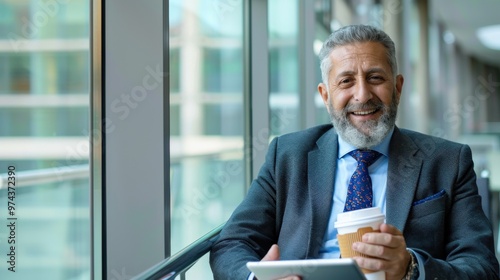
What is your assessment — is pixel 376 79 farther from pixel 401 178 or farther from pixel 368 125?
pixel 401 178

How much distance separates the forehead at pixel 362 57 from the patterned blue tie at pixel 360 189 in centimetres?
25

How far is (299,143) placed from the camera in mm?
1794

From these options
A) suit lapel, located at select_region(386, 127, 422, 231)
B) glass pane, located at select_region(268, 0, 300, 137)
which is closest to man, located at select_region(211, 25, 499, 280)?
suit lapel, located at select_region(386, 127, 422, 231)

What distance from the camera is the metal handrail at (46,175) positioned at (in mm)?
1541

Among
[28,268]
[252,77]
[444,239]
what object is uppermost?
[252,77]

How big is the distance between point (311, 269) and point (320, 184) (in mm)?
573

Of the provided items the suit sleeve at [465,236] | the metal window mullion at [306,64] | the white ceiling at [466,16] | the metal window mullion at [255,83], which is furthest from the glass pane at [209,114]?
the white ceiling at [466,16]

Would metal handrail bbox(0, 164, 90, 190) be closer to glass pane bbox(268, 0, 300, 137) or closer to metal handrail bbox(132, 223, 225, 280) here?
metal handrail bbox(132, 223, 225, 280)

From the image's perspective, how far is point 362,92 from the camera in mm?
1649

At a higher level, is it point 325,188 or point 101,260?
point 325,188

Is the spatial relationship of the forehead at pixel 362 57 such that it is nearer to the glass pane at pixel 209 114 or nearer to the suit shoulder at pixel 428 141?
the suit shoulder at pixel 428 141

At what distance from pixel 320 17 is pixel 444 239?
2696mm

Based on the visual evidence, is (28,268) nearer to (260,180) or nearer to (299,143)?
(260,180)

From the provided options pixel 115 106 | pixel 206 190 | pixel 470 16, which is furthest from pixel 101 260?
pixel 470 16
